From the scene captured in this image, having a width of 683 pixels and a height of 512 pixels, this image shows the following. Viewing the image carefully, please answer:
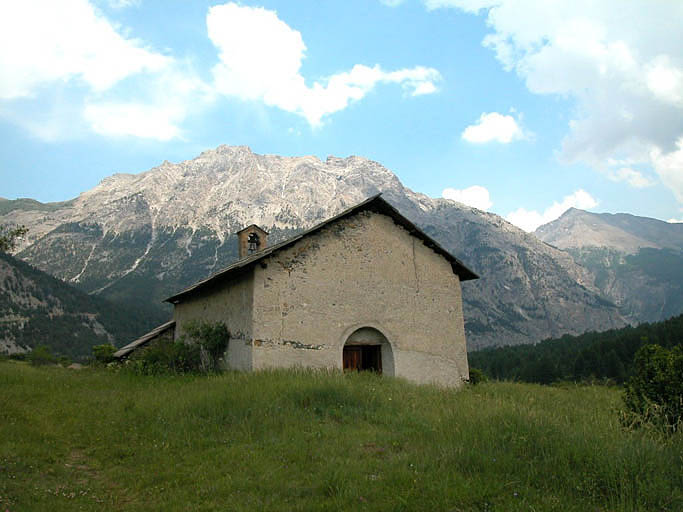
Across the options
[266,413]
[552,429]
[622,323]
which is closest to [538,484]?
[552,429]

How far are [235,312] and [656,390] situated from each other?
10.8m

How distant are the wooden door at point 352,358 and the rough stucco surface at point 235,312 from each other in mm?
3236

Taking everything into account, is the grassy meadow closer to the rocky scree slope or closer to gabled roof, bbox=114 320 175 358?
gabled roof, bbox=114 320 175 358

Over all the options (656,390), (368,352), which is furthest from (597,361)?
(656,390)

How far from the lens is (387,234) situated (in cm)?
1517

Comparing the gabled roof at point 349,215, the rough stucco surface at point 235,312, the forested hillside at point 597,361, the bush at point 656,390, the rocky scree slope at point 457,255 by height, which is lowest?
the forested hillside at point 597,361

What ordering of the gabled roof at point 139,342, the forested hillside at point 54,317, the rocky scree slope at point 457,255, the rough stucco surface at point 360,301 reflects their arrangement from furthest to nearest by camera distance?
1. the rocky scree slope at point 457,255
2. the forested hillside at point 54,317
3. the gabled roof at point 139,342
4. the rough stucco surface at point 360,301

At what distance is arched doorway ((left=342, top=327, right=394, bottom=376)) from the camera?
14289mm

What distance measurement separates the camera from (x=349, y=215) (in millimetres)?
14555

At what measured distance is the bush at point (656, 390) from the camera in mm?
6340

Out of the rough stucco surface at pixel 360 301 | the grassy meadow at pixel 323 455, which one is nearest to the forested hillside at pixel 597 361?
the rough stucco surface at pixel 360 301

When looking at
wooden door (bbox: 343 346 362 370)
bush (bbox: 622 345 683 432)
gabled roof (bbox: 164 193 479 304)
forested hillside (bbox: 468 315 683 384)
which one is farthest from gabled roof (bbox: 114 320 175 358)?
forested hillside (bbox: 468 315 683 384)

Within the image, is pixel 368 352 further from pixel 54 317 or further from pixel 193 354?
pixel 54 317

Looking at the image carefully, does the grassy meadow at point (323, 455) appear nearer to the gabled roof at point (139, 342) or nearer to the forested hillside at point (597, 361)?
the gabled roof at point (139, 342)
